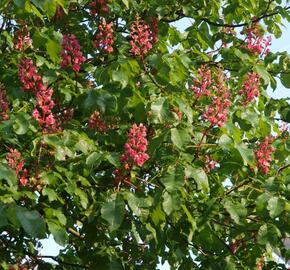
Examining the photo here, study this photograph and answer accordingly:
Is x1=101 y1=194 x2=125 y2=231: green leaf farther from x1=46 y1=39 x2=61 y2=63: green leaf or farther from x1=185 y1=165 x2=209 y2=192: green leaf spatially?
x1=46 y1=39 x2=61 y2=63: green leaf

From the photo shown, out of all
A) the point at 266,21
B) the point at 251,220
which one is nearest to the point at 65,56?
Result: the point at 251,220

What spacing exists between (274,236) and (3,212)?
Result: 225 centimetres

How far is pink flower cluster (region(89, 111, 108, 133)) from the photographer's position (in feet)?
18.5

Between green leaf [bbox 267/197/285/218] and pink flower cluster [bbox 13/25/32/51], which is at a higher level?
pink flower cluster [bbox 13/25/32/51]

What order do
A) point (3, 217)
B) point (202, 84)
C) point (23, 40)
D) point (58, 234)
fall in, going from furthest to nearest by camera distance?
point (23, 40), point (202, 84), point (58, 234), point (3, 217)

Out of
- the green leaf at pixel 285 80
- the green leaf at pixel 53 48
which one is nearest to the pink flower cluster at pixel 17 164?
the green leaf at pixel 53 48

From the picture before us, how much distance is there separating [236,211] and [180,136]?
0.88 m

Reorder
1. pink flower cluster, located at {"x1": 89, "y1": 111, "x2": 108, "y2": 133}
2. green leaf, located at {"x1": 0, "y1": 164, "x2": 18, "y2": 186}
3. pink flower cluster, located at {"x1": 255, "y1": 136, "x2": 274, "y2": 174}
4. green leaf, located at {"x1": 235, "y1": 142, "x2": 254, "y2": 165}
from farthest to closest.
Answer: pink flower cluster, located at {"x1": 89, "y1": 111, "x2": 108, "y2": 133} → pink flower cluster, located at {"x1": 255, "y1": 136, "x2": 274, "y2": 174} → green leaf, located at {"x1": 235, "y1": 142, "x2": 254, "y2": 165} → green leaf, located at {"x1": 0, "y1": 164, "x2": 18, "y2": 186}

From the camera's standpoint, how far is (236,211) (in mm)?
4949

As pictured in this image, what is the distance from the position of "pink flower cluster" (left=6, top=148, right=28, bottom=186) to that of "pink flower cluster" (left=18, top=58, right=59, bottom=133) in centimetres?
37

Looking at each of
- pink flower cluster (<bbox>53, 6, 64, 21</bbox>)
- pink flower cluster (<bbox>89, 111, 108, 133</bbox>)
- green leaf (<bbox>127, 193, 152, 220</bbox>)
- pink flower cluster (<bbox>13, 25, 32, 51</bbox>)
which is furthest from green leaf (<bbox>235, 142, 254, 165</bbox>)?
pink flower cluster (<bbox>53, 6, 64, 21</bbox>)

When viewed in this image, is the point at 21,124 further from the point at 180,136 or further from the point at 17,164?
the point at 180,136

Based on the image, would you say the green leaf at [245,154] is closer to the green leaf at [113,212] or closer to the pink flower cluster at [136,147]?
the pink flower cluster at [136,147]

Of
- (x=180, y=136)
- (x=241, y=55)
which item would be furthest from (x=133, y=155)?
(x=241, y=55)
